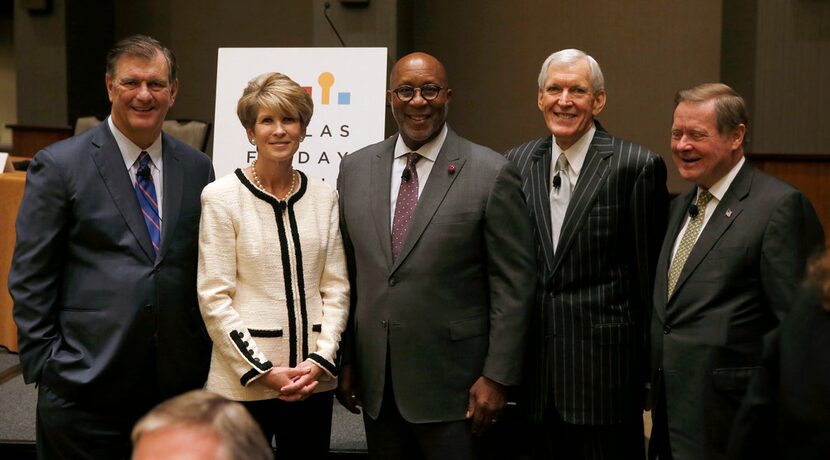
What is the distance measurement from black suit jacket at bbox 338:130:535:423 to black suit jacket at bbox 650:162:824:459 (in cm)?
46

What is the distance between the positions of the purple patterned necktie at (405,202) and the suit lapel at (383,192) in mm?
21

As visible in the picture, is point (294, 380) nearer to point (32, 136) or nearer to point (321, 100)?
point (321, 100)

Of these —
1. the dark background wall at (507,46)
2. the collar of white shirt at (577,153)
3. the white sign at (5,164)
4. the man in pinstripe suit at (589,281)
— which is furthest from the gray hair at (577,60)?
the dark background wall at (507,46)

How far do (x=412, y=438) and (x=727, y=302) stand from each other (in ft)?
3.29

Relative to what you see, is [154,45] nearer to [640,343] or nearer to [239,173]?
[239,173]

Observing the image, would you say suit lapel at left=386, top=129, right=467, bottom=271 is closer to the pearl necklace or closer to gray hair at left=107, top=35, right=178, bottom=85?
the pearl necklace

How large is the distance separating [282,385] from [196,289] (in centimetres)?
42

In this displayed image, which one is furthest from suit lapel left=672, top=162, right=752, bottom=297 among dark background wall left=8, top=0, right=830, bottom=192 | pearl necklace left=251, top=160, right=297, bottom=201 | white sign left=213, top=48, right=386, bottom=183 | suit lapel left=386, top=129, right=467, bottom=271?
dark background wall left=8, top=0, right=830, bottom=192

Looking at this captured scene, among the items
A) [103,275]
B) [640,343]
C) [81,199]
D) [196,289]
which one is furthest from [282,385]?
[640,343]

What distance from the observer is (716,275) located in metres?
2.68

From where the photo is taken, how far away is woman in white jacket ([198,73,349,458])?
267 cm

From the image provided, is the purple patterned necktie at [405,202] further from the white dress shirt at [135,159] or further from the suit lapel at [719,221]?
the suit lapel at [719,221]

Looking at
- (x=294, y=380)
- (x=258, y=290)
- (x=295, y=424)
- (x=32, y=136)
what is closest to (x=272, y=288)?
(x=258, y=290)

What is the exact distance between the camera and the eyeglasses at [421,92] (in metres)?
2.82
